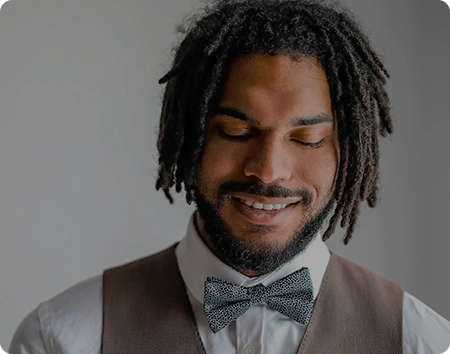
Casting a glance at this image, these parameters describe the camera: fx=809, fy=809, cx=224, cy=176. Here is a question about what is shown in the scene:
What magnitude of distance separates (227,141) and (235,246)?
0.62ft

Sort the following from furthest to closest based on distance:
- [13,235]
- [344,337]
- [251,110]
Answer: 1. [13,235]
2. [344,337]
3. [251,110]

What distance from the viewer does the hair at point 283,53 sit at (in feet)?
4.59

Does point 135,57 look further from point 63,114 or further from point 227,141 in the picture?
point 227,141

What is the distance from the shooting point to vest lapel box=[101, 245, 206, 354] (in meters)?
1.45

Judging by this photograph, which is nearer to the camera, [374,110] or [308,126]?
[308,126]

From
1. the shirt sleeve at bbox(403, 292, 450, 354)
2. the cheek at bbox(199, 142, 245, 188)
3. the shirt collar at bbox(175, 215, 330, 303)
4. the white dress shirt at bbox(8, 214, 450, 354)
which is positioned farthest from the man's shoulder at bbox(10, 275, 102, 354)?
the shirt sleeve at bbox(403, 292, 450, 354)

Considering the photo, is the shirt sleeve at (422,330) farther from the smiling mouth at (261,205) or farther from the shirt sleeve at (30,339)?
the shirt sleeve at (30,339)

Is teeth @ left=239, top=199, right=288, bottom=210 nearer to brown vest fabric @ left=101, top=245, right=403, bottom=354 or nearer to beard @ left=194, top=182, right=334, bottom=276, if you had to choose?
beard @ left=194, top=182, right=334, bottom=276

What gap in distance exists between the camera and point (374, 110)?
1518 millimetres

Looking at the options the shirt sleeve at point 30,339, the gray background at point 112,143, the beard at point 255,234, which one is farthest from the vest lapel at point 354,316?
the gray background at point 112,143

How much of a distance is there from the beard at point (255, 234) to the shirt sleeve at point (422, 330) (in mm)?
238

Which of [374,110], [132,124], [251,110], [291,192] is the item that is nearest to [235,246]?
[291,192]

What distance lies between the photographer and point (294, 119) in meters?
1.36

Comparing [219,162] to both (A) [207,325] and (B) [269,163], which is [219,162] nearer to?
(B) [269,163]
